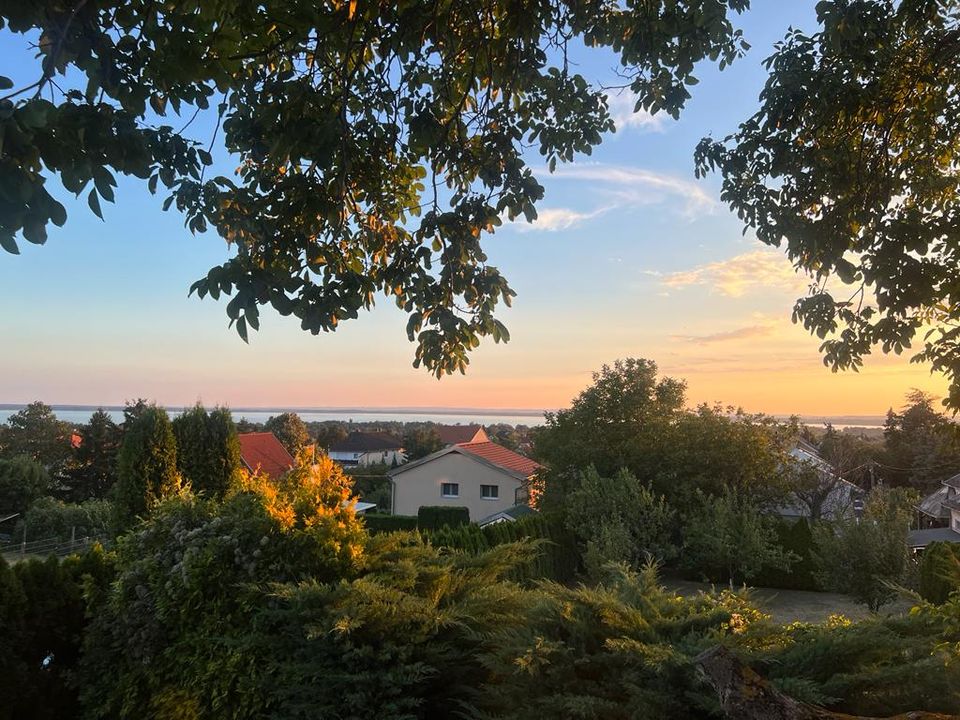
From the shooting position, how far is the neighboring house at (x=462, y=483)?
107ft

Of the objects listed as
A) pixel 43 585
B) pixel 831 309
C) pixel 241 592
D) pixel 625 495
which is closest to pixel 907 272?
pixel 831 309

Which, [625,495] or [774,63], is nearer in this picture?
[774,63]

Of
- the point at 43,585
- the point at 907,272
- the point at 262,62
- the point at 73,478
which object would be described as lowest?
the point at 73,478

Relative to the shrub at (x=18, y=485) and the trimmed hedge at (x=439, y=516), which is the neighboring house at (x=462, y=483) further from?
the shrub at (x=18, y=485)

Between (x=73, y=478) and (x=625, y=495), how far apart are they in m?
32.4

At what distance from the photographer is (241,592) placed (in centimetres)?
511

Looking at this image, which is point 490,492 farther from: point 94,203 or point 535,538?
point 94,203

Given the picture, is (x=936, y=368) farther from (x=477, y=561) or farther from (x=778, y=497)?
(x=778, y=497)

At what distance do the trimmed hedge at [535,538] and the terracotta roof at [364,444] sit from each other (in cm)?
5477

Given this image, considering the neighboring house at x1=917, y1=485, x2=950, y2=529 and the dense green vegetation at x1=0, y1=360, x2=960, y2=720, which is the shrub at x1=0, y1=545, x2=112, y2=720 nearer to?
the dense green vegetation at x1=0, y1=360, x2=960, y2=720

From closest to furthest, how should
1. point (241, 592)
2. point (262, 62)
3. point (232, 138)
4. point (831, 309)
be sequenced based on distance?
point (232, 138) → point (262, 62) → point (241, 592) → point (831, 309)

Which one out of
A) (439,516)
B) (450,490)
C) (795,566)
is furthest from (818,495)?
(450,490)

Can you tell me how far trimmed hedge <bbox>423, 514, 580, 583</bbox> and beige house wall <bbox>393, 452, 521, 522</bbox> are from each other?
48.6 ft

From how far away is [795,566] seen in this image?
18.0 meters
